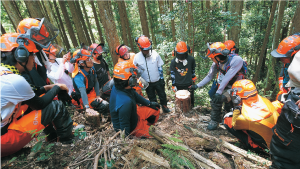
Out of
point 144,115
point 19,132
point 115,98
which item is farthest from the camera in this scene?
point 144,115

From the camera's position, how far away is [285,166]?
2242 mm

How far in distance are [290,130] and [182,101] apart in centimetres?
271

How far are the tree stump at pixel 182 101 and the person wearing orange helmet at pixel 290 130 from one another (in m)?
2.44

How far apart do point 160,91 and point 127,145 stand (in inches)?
119

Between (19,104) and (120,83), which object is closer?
(19,104)

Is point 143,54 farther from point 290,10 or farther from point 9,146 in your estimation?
point 290,10

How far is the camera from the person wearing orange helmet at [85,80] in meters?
3.78

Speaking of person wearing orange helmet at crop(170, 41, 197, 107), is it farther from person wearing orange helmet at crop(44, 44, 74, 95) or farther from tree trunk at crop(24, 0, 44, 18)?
tree trunk at crop(24, 0, 44, 18)

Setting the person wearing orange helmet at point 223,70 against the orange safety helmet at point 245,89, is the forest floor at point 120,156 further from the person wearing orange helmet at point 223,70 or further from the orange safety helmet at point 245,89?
the person wearing orange helmet at point 223,70

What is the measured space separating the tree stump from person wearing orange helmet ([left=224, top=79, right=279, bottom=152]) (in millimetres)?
1545

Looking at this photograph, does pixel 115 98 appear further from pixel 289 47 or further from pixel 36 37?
pixel 289 47

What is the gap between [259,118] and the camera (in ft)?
9.02

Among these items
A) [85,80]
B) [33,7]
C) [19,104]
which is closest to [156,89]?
[85,80]

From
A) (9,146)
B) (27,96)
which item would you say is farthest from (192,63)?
(9,146)
